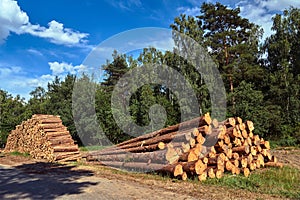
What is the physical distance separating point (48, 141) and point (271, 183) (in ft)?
35.4

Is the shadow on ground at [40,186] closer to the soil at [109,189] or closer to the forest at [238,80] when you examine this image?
the soil at [109,189]

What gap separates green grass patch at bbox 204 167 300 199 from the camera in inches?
243

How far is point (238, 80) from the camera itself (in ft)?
81.5

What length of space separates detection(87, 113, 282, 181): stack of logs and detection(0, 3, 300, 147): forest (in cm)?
1061

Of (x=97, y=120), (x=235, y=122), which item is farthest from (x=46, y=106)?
(x=235, y=122)

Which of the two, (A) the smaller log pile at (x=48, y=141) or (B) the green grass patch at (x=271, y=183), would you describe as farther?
(A) the smaller log pile at (x=48, y=141)

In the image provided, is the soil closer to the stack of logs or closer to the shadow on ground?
the shadow on ground

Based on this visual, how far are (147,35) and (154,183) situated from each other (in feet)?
27.4

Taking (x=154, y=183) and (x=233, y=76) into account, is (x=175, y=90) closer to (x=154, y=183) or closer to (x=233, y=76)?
(x=233, y=76)

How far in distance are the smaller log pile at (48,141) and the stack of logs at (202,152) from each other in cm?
438

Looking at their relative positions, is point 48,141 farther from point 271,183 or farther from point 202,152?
point 271,183

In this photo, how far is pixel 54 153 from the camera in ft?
43.3

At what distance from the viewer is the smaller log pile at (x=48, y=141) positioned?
1343cm

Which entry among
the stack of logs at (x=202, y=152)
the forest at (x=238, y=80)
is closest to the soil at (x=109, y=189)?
the stack of logs at (x=202, y=152)
